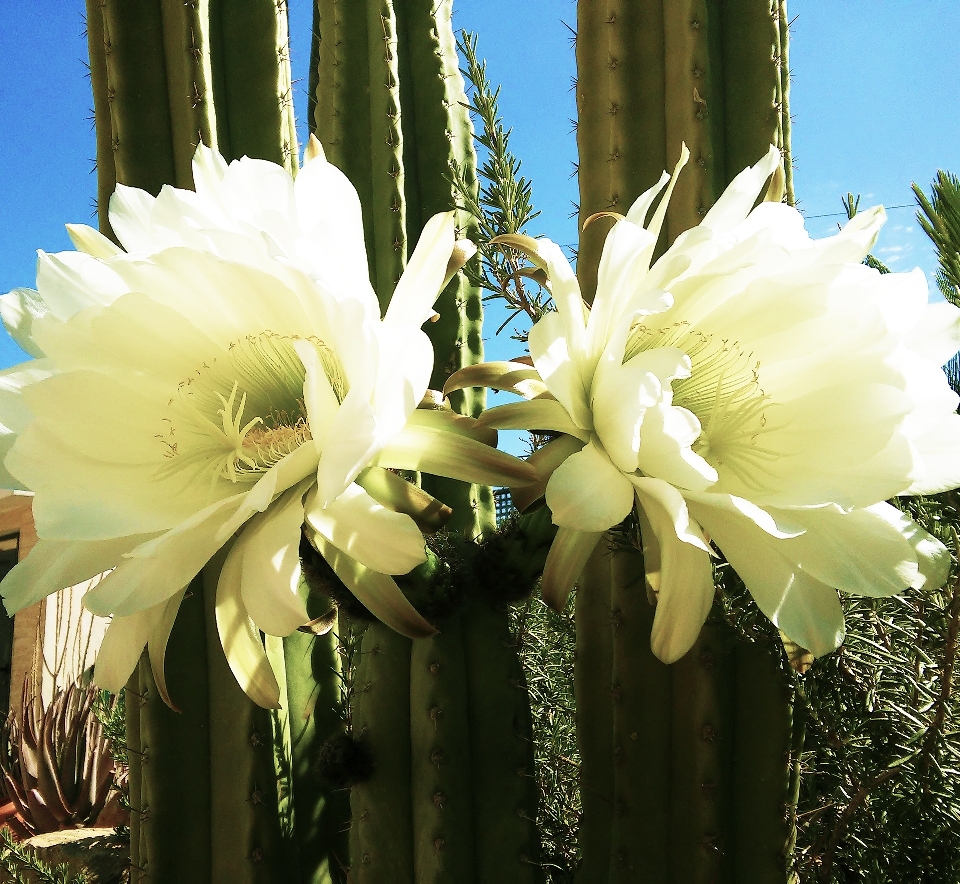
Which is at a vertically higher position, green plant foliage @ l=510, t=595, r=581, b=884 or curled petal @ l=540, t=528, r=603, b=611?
curled petal @ l=540, t=528, r=603, b=611

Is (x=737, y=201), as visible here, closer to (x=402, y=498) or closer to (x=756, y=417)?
(x=756, y=417)

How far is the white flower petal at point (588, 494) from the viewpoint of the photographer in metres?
0.31

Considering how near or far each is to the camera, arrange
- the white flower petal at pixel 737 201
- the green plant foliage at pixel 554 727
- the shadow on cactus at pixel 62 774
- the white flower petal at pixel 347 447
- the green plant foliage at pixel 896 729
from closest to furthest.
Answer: the white flower petal at pixel 347 447
the white flower petal at pixel 737 201
the green plant foliage at pixel 896 729
the green plant foliage at pixel 554 727
the shadow on cactus at pixel 62 774

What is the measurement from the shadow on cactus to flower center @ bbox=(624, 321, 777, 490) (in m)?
2.46

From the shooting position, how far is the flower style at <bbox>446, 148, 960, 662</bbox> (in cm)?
34

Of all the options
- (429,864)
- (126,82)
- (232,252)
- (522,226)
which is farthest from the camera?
(126,82)

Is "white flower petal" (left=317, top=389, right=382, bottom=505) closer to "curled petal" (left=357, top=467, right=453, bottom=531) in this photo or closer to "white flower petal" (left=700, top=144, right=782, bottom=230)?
"curled petal" (left=357, top=467, right=453, bottom=531)

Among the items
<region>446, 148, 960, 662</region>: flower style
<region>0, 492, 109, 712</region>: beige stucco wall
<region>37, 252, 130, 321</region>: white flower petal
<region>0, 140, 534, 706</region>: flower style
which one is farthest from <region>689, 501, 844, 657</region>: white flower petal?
<region>0, 492, 109, 712</region>: beige stucco wall

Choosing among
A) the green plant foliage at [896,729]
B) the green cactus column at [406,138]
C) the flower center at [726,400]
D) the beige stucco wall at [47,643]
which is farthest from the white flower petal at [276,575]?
the beige stucco wall at [47,643]

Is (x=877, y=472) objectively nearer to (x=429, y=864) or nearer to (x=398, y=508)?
(x=398, y=508)


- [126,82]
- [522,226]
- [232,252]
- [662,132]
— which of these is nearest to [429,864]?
[232,252]

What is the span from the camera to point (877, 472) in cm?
36

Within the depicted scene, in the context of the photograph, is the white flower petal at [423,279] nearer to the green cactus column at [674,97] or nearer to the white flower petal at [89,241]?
the white flower petal at [89,241]

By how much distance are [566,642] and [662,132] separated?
628 mm
